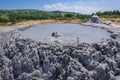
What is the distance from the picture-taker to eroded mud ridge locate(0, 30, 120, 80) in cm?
1306

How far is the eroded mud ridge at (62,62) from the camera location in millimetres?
13062

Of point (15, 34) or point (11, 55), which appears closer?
point (11, 55)

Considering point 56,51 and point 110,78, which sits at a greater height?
point 56,51

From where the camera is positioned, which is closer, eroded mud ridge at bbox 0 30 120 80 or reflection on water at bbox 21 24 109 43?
eroded mud ridge at bbox 0 30 120 80

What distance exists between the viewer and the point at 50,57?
13648 mm

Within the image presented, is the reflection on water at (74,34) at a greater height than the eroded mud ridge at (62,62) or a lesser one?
greater

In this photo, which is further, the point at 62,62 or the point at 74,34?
the point at 74,34

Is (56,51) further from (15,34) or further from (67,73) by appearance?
(15,34)

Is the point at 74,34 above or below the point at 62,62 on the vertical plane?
above

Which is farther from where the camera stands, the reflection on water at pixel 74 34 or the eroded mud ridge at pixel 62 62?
the reflection on water at pixel 74 34

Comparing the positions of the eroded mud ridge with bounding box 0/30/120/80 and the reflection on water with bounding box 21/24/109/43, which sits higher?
the reflection on water with bounding box 21/24/109/43

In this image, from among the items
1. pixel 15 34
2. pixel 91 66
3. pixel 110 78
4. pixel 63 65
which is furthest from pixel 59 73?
pixel 15 34

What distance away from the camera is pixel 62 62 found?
534 inches

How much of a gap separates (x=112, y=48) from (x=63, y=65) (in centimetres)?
252
